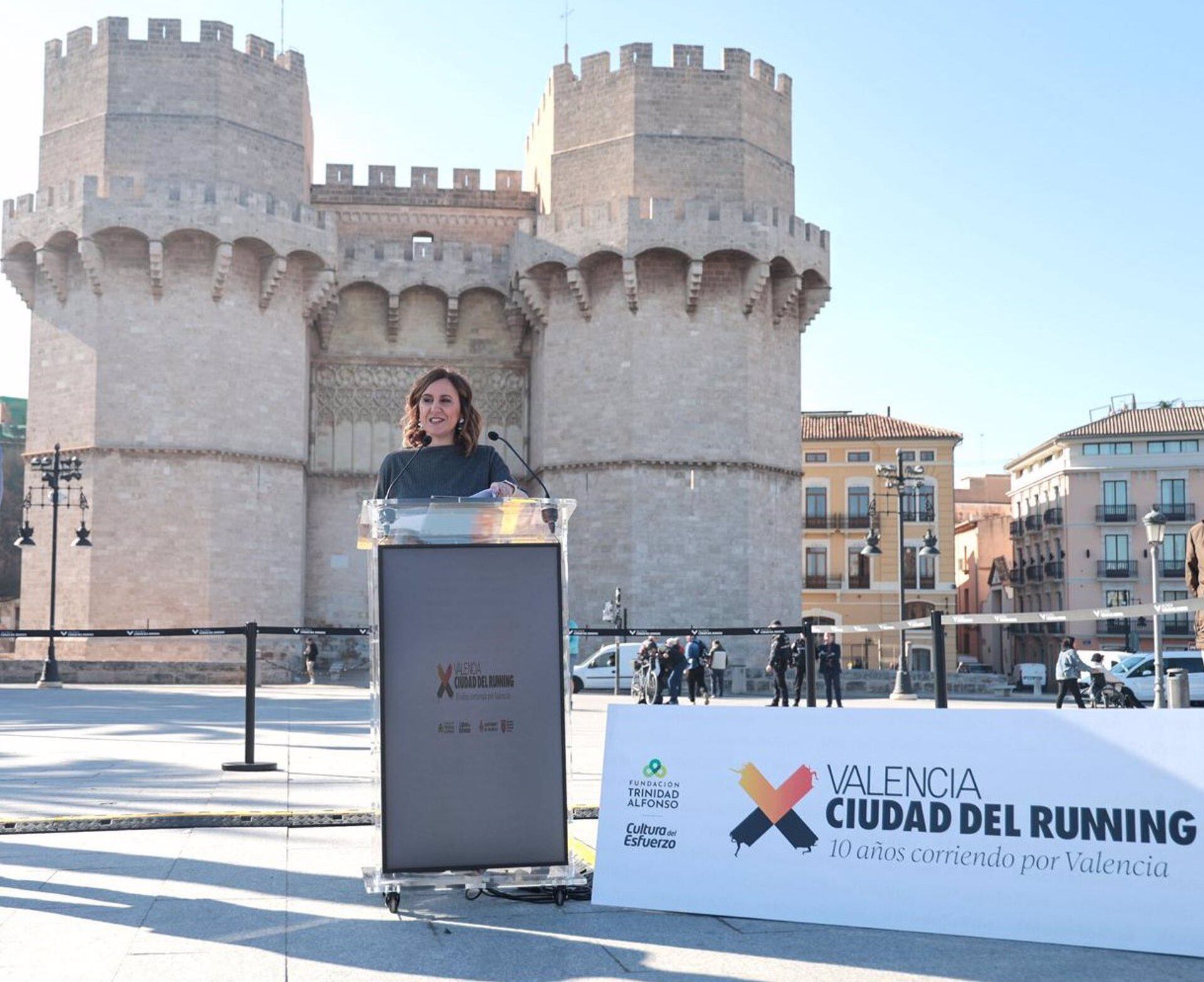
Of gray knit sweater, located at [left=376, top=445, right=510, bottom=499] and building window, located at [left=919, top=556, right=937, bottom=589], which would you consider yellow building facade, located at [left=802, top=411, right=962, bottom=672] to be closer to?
building window, located at [left=919, top=556, right=937, bottom=589]

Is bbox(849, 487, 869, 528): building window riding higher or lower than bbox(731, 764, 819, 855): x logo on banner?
higher

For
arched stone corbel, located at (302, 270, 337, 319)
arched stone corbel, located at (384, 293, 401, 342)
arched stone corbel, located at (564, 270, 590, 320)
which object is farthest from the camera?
arched stone corbel, located at (384, 293, 401, 342)

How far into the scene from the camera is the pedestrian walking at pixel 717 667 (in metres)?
24.9

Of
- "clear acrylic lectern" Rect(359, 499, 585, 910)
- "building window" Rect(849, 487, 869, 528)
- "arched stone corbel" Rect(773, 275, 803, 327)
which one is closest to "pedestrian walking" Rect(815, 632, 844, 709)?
"arched stone corbel" Rect(773, 275, 803, 327)

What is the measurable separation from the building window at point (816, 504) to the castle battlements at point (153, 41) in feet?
86.7

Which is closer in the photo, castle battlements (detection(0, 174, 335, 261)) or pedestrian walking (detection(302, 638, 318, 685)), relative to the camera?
castle battlements (detection(0, 174, 335, 261))

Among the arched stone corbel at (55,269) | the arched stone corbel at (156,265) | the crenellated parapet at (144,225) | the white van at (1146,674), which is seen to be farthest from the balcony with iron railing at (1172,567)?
the arched stone corbel at (55,269)

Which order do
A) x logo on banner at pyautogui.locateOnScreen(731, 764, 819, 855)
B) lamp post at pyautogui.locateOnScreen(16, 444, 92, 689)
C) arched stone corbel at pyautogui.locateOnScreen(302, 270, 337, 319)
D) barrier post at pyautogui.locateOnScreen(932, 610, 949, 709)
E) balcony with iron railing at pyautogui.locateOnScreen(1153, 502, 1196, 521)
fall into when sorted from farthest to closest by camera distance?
balcony with iron railing at pyautogui.locateOnScreen(1153, 502, 1196, 521) → arched stone corbel at pyautogui.locateOnScreen(302, 270, 337, 319) → lamp post at pyautogui.locateOnScreen(16, 444, 92, 689) → barrier post at pyautogui.locateOnScreen(932, 610, 949, 709) → x logo on banner at pyautogui.locateOnScreen(731, 764, 819, 855)

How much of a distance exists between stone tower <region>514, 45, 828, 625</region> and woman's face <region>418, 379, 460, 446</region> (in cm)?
2280

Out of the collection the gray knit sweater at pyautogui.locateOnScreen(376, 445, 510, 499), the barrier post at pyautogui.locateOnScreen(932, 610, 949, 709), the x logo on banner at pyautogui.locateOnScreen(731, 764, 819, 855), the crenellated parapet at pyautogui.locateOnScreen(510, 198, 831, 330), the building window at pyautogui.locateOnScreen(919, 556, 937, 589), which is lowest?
the x logo on banner at pyautogui.locateOnScreen(731, 764, 819, 855)

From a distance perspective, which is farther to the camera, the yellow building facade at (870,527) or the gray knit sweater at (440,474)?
the yellow building facade at (870,527)

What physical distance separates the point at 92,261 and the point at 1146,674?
22492 mm

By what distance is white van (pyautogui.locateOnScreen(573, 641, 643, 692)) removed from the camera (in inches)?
1099

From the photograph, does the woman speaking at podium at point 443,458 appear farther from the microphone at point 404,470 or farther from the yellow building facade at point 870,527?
the yellow building facade at point 870,527
